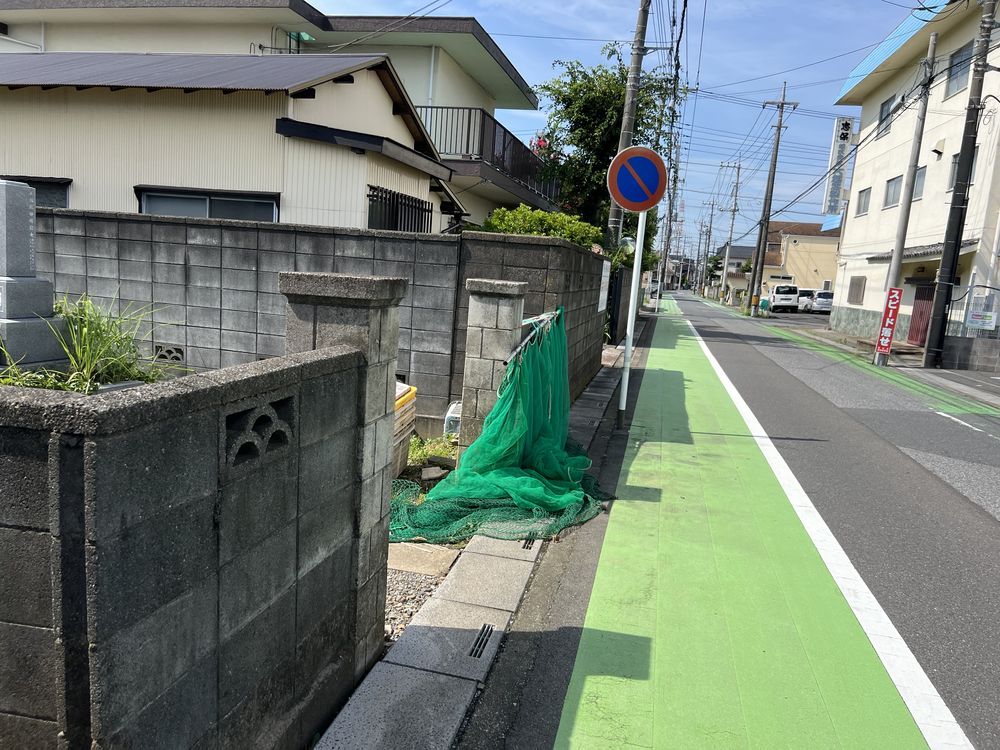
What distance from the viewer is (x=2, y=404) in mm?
1647

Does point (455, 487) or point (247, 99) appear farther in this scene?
point (247, 99)

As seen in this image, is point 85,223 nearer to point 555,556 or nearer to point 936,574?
point 555,556

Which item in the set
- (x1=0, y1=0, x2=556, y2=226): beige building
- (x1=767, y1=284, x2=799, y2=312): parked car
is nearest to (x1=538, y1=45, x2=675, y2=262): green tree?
(x1=0, y1=0, x2=556, y2=226): beige building

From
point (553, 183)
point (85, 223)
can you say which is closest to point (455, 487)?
point (85, 223)

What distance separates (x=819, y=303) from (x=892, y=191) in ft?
78.7

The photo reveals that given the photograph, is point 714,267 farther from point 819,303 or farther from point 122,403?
point 122,403

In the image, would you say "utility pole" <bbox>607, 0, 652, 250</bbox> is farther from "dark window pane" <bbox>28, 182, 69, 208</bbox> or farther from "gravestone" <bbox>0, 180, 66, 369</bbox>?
"gravestone" <bbox>0, 180, 66, 369</bbox>

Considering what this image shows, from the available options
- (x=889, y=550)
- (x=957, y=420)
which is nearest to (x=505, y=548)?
(x=889, y=550)

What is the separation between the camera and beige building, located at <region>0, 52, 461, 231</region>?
32.4ft

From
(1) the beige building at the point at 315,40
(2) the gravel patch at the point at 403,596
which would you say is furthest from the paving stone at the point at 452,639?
(1) the beige building at the point at 315,40

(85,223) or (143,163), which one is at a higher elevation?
(143,163)

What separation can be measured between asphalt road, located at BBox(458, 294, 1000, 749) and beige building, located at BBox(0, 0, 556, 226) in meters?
8.84

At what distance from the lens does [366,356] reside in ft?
9.74

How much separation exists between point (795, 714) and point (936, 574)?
7.54 feet
